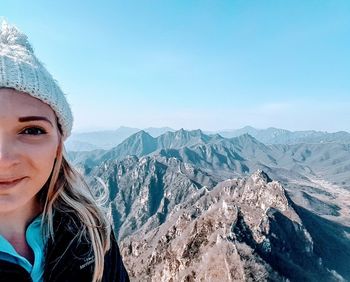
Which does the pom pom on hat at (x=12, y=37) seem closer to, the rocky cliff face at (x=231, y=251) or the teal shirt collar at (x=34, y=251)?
the teal shirt collar at (x=34, y=251)

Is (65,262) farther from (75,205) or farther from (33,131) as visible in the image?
(33,131)

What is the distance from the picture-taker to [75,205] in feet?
10.0

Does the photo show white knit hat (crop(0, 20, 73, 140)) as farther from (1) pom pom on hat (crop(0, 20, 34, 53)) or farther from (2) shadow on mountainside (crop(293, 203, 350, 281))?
(2) shadow on mountainside (crop(293, 203, 350, 281))

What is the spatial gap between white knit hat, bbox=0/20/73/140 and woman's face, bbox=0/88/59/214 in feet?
0.25

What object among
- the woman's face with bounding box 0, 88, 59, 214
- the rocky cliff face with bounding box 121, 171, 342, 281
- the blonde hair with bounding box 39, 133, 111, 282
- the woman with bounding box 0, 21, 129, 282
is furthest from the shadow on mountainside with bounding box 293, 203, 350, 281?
the woman's face with bounding box 0, 88, 59, 214

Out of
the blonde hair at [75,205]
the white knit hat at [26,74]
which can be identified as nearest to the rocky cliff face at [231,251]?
the blonde hair at [75,205]

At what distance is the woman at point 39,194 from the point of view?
235 cm

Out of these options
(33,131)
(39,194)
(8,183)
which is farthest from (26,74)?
(39,194)

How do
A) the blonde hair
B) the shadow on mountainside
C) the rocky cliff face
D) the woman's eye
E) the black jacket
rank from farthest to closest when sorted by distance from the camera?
the shadow on mountainside → the rocky cliff face → the blonde hair → the woman's eye → the black jacket

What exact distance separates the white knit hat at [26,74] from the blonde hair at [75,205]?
0.98 ft

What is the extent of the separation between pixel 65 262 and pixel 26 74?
4.28 feet

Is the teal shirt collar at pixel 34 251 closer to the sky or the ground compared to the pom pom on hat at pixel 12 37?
closer to the ground

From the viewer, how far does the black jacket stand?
2.31m

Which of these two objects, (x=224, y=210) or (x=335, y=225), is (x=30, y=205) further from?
(x=335, y=225)
